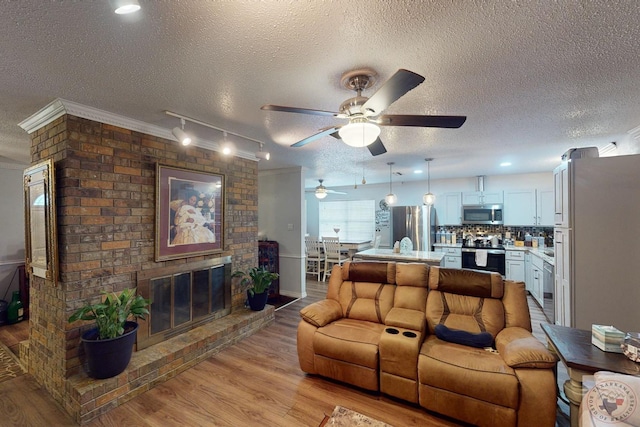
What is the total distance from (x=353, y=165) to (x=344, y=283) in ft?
7.84

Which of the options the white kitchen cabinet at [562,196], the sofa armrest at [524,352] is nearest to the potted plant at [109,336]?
the sofa armrest at [524,352]

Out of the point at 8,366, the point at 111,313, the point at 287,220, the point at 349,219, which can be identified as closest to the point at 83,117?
the point at 111,313

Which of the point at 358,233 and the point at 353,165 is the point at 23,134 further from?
the point at 358,233

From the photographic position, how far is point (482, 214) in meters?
5.88

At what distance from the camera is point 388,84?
1399 mm

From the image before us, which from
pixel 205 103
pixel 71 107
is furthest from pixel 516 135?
pixel 71 107

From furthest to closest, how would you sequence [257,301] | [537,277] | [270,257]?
[270,257] < [537,277] < [257,301]

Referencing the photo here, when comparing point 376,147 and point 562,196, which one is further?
point 562,196

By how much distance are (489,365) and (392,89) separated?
2.02m

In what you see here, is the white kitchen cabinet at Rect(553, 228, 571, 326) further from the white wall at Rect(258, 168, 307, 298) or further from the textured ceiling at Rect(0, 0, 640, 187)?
the white wall at Rect(258, 168, 307, 298)

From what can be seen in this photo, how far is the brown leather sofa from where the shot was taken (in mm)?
1836

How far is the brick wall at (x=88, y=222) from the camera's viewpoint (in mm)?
2258

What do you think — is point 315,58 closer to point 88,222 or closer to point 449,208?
point 88,222

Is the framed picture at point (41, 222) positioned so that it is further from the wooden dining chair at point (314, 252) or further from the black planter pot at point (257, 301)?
the wooden dining chair at point (314, 252)
